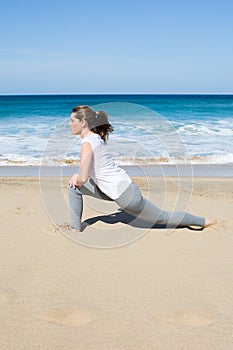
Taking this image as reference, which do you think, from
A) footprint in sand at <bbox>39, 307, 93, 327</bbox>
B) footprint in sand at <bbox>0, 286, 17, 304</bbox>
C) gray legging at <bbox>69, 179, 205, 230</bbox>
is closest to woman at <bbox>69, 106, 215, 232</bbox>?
gray legging at <bbox>69, 179, 205, 230</bbox>

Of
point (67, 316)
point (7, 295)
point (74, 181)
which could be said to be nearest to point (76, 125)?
point (74, 181)

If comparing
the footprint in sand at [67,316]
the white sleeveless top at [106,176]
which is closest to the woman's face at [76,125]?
the white sleeveless top at [106,176]

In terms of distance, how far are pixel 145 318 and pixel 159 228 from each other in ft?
5.77

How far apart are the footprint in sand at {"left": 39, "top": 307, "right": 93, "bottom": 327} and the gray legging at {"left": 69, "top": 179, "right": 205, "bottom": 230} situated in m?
1.49

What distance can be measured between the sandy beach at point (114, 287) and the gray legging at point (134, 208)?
11 centimetres

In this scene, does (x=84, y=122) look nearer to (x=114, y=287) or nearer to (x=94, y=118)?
(x=94, y=118)

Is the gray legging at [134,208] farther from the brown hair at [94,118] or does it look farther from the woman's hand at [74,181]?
the brown hair at [94,118]

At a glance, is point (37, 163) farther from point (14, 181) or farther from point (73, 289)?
point (73, 289)

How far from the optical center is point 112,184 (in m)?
3.99

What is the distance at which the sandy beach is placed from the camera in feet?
7.95

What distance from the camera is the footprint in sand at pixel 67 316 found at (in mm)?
2568

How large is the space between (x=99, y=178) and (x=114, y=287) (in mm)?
Answer: 1244

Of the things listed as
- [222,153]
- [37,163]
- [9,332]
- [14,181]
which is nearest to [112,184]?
[9,332]

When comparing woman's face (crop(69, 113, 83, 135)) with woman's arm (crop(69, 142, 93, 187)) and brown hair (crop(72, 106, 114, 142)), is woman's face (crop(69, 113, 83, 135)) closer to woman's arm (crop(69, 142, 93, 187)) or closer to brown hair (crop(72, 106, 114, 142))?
brown hair (crop(72, 106, 114, 142))
